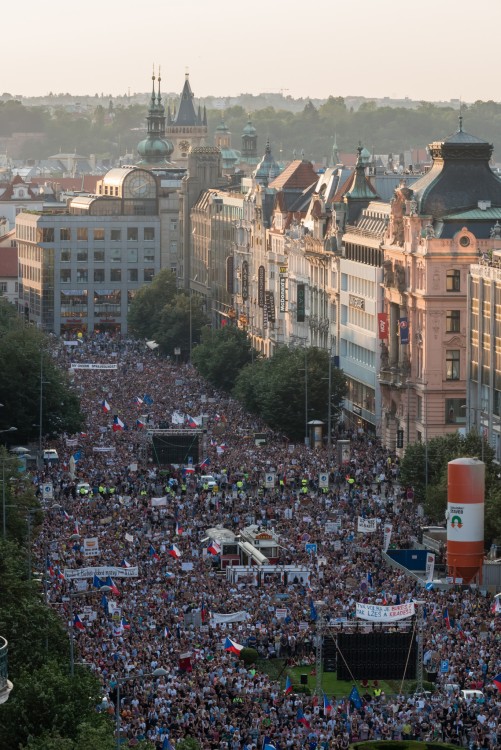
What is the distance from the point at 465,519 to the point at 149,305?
112536mm

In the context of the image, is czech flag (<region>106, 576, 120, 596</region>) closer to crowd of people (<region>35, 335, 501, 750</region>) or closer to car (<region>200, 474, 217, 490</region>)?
crowd of people (<region>35, 335, 501, 750</region>)

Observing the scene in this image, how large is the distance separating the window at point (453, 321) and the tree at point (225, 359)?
110 feet

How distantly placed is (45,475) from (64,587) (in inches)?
1144

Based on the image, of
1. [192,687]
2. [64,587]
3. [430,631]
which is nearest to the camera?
[192,687]

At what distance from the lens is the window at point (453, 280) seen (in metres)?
115

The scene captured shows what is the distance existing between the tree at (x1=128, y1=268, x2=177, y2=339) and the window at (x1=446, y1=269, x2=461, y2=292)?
72.7m

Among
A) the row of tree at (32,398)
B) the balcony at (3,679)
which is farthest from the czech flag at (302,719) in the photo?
the row of tree at (32,398)

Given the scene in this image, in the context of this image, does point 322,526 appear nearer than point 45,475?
Yes

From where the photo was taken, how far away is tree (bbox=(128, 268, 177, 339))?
18850cm

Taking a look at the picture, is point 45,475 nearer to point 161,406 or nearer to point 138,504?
point 138,504

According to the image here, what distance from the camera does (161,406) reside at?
Answer: 132m

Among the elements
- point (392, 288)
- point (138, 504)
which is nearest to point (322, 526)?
point (138, 504)

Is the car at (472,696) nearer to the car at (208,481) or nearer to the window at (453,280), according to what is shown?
the car at (208,481)

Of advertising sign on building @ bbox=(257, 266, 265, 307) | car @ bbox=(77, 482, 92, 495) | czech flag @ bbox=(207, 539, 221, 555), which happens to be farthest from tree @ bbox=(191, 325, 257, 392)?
czech flag @ bbox=(207, 539, 221, 555)
